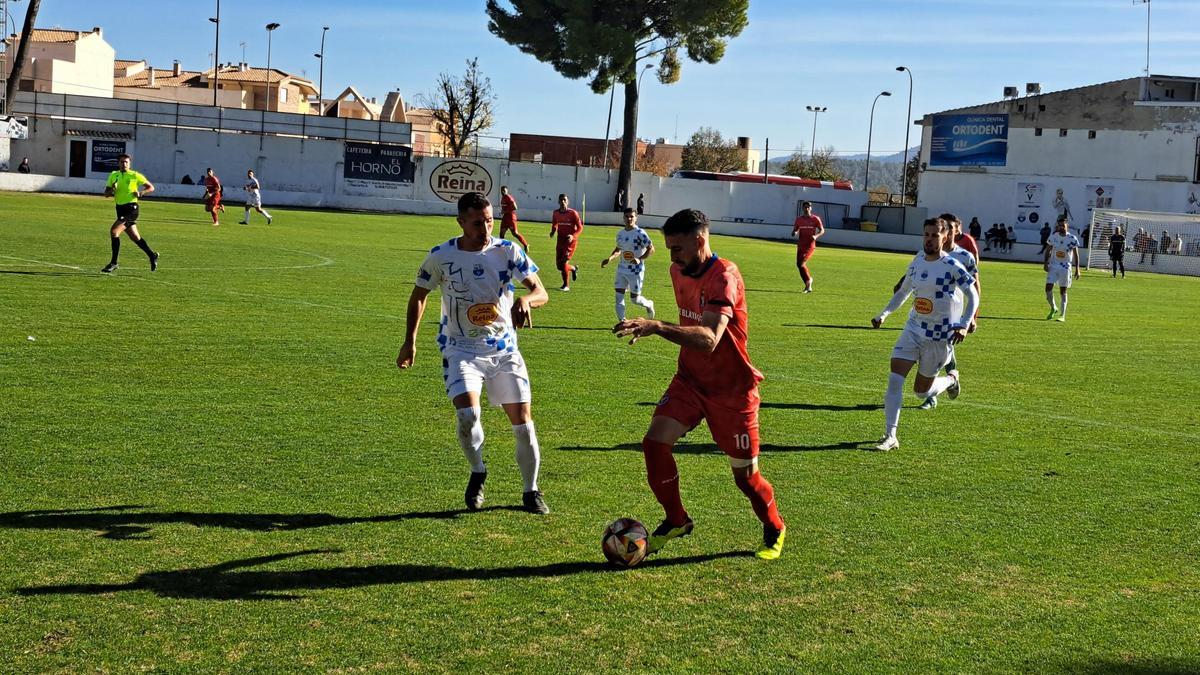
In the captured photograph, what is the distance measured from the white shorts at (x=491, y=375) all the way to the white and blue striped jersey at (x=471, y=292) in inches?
2.2

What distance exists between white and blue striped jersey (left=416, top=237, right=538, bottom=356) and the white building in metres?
64.1

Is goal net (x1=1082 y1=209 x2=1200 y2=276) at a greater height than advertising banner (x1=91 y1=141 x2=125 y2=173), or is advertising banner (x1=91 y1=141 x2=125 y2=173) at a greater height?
advertising banner (x1=91 y1=141 x2=125 y2=173)

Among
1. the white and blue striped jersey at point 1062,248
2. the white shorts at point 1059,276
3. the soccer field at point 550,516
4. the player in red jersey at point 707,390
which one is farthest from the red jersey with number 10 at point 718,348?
the white and blue striped jersey at point 1062,248

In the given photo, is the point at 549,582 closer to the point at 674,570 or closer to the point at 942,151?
the point at 674,570

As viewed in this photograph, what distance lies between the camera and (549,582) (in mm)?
6469

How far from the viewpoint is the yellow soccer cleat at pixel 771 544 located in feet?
23.0

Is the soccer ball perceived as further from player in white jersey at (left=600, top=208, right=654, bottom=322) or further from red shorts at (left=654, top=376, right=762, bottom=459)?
player in white jersey at (left=600, top=208, right=654, bottom=322)

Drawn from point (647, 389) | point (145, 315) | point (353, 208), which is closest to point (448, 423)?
point (647, 389)

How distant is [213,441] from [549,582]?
4.08 m

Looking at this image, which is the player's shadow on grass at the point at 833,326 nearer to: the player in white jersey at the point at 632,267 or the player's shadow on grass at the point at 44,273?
the player in white jersey at the point at 632,267

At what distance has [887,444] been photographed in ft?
34.3

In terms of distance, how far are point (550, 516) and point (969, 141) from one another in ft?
229

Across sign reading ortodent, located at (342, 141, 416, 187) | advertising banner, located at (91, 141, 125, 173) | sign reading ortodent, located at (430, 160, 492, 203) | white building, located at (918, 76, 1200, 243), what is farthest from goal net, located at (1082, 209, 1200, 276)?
advertising banner, located at (91, 141, 125, 173)

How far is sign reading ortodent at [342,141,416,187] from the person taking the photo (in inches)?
2530
